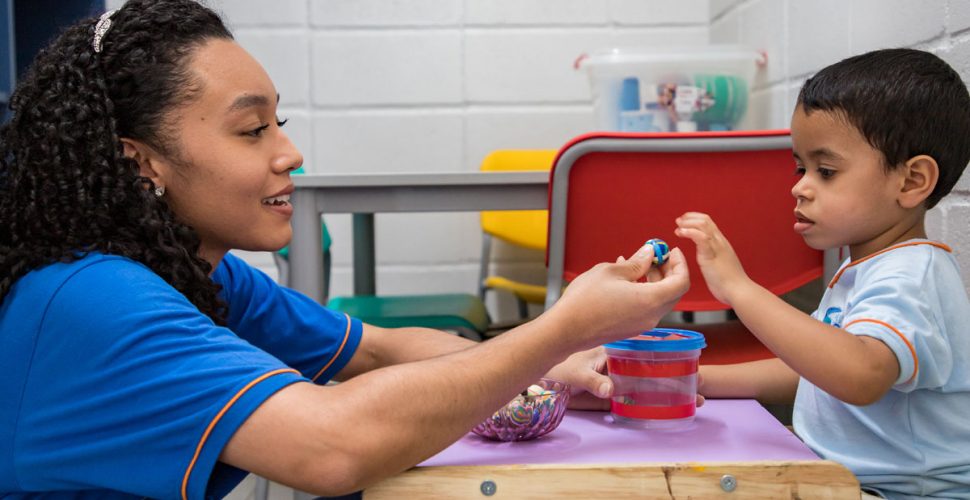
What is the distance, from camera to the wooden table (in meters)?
0.86

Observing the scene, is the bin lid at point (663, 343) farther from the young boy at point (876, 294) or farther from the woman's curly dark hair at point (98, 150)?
the woman's curly dark hair at point (98, 150)

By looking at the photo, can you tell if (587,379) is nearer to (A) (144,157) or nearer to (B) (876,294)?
(B) (876,294)

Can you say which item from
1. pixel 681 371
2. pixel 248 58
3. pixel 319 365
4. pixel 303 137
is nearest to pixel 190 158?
pixel 248 58

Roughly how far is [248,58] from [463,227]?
7.96 feet

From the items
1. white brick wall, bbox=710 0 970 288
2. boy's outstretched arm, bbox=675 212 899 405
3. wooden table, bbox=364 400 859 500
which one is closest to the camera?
wooden table, bbox=364 400 859 500

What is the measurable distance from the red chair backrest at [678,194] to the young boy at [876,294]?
462 mm

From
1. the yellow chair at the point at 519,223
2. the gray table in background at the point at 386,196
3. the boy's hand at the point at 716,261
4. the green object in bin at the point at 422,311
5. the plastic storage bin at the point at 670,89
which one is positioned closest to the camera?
the boy's hand at the point at 716,261

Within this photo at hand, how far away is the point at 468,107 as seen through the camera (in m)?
3.49

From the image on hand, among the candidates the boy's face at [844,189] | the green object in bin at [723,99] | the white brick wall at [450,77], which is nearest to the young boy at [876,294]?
the boy's face at [844,189]

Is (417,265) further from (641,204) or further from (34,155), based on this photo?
(34,155)

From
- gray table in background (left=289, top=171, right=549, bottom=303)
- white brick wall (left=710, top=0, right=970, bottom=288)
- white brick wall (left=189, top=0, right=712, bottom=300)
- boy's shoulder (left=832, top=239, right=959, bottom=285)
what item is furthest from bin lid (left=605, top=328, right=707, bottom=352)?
white brick wall (left=189, top=0, right=712, bottom=300)

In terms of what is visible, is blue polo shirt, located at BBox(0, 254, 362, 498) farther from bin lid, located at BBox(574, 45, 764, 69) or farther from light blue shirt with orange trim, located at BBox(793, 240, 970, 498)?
bin lid, located at BBox(574, 45, 764, 69)

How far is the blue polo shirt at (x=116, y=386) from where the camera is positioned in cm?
86

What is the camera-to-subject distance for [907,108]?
1.10 m
